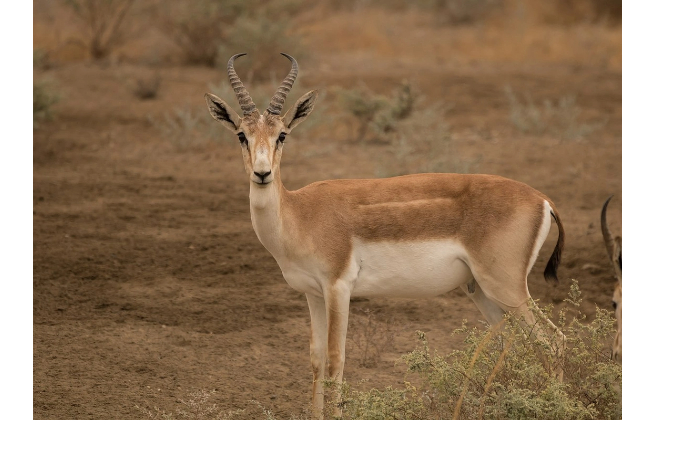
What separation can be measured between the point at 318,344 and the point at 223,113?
57.0 inches

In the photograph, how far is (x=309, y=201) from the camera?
17.9ft

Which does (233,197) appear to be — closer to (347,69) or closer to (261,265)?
(261,265)

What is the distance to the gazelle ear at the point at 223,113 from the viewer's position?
5215 mm

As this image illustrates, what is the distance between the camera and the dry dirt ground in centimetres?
615


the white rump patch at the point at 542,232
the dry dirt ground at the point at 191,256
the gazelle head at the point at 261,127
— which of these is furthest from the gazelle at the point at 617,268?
the gazelle head at the point at 261,127

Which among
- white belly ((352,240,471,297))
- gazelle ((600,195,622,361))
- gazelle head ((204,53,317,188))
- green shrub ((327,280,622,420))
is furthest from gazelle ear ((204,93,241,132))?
gazelle ((600,195,622,361))

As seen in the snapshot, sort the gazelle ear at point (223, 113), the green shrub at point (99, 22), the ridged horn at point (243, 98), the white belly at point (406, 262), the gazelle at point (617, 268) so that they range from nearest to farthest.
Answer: the ridged horn at point (243, 98) → the gazelle ear at point (223, 113) → the white belly at point (406, 262) → the gazelle at point (617, 268) → the green shrub at point (99, 22)

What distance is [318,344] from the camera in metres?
5.50

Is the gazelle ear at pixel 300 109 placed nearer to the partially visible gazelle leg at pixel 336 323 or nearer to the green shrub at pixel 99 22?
the partially visible gazelle leg at pixel 336 323

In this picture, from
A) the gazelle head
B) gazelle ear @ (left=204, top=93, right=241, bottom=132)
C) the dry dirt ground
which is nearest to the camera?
the gazelle head

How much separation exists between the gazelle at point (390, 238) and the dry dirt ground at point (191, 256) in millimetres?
904

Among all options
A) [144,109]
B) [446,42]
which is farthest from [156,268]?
[446,42]

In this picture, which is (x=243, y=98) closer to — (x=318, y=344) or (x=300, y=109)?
(x=300, y=109)

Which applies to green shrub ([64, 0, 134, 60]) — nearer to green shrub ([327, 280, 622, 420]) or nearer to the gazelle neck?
the gazelle neck
